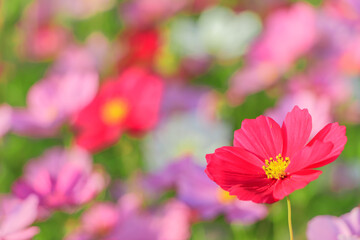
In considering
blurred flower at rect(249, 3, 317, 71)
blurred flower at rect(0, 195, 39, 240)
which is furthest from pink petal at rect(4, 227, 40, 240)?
blurred flower at rect(249, 3, 317, 71)

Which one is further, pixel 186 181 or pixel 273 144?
pixel 186 181

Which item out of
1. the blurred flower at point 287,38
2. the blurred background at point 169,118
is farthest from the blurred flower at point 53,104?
the blurred flower at point 287,38

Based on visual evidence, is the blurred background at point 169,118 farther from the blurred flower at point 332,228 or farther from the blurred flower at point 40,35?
the blurred flower at point 332,228

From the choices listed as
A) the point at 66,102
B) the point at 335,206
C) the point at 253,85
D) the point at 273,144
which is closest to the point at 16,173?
the point at 66,102

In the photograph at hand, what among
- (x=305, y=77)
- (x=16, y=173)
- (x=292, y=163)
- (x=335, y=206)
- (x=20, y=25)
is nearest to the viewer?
(x=292, y=163)

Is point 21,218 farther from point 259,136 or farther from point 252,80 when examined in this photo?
point 252,80

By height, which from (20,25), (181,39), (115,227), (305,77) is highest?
(20,25)

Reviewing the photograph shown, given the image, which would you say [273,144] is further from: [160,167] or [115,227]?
[160,167]

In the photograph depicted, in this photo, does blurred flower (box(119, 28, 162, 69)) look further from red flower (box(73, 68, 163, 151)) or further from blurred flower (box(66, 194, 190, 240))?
blurred flower (box(66, 194, 190, 240))
